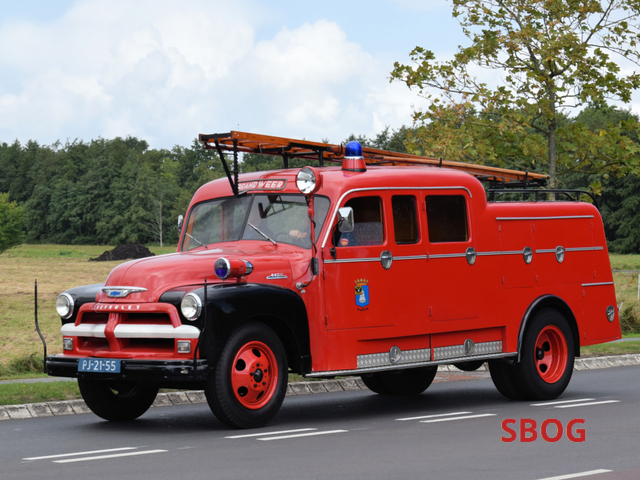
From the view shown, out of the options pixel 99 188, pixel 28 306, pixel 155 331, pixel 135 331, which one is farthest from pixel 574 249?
pixel 99 188

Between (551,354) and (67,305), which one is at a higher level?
(67,305)

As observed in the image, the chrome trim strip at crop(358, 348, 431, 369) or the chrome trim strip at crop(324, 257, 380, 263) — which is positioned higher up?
the chrome trim strip at crop(324, 257, 380, 263)

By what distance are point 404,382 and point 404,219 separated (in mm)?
2962

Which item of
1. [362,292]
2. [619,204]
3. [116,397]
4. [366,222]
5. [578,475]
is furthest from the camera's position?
[619,204]

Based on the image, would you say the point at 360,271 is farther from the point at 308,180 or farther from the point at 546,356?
the point at 546,356

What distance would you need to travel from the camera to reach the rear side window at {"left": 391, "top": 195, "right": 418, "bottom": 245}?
10930 millimetres

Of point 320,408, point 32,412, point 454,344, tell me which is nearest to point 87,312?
point 32,412

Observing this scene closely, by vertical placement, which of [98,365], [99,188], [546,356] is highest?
[99,188]

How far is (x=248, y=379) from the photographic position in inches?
379

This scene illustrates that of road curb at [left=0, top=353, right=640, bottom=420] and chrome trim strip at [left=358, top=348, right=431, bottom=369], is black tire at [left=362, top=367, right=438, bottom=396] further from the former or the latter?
chrome trim strip at [left=358, top=348, right=431, bottom=369]

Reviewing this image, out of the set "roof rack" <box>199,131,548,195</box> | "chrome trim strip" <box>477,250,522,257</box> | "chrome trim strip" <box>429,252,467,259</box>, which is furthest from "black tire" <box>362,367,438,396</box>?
"roof rack" <box>199,131,548,195</box>

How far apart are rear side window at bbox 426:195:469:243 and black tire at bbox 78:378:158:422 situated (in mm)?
3522

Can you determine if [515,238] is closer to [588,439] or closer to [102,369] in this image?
[588,439]

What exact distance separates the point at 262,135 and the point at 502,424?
3.80 m
